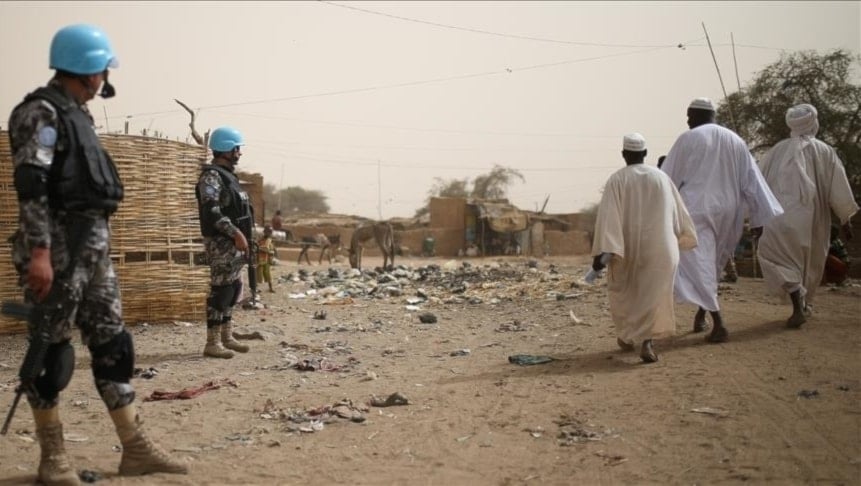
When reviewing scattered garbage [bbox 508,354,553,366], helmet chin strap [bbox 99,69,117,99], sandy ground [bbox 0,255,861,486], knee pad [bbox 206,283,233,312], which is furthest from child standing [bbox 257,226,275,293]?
helmet chin strap [bbox 99,69,117,99]

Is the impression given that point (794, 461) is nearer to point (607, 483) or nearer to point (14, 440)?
point (607, 483)

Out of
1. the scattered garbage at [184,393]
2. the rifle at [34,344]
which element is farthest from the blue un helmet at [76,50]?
the scattered garbage at [184,393]

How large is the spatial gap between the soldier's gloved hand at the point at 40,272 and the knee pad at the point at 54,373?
282mm

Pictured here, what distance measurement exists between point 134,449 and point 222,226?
301cm

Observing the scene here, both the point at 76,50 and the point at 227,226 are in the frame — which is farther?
the point at 227,226

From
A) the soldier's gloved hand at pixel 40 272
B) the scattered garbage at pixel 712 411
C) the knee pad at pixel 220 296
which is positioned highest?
the soldier's gloved hand at pixel 40 272

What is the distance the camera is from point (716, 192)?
6520mm

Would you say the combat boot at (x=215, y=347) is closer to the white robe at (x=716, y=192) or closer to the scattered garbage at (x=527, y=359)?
the scattered garbage at (x=527, y=359)

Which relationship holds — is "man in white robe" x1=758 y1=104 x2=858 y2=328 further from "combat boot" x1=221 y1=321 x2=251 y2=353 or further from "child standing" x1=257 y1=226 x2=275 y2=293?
"child standing" x1=257 y1=226 x2=275 y2=293

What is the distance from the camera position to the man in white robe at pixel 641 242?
18.6ft

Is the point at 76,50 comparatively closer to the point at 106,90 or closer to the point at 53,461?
the point at 106,90

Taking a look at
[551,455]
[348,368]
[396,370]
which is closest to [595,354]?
[396,370]

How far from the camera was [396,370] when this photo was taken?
6113mm

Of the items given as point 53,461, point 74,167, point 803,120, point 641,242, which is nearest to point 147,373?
point 53,461
